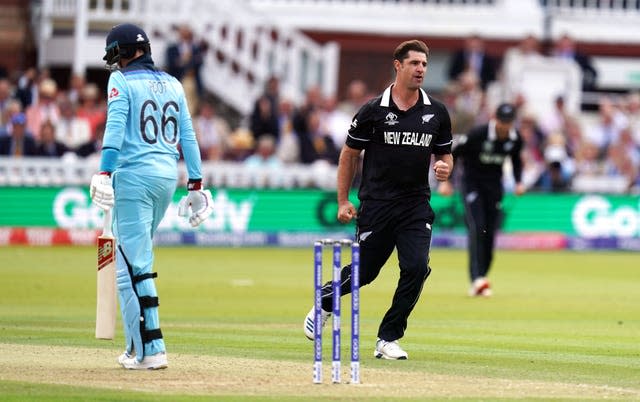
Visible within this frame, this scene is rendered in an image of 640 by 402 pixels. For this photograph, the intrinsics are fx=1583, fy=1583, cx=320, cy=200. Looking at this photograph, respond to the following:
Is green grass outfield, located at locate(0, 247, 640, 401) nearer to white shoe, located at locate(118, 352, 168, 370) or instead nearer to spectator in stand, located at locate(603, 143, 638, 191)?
white shoe, located at locate(118, 352, 168, 370)

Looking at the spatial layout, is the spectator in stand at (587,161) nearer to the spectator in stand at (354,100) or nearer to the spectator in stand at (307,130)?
the spectator in stand at (354,100)

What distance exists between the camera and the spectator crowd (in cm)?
2597

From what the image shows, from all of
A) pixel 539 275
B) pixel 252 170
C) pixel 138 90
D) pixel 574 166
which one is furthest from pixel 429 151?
pixel 574 166

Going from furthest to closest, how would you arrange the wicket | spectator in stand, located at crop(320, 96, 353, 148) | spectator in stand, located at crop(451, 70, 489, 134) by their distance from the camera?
spectator in stand, located at crop(320, 96, 353, 148), spectator in stand, located at crop(451, 70, 489, 134), the wicket

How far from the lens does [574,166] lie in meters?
29.1

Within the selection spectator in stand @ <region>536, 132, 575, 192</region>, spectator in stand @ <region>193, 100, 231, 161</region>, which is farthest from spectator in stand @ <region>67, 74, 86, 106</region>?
spectator in stand @ <region>536, 132, 575, 192</region>

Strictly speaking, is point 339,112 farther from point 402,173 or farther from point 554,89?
point 402,173

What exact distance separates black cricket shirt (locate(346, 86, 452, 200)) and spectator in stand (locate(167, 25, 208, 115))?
55.1 ft

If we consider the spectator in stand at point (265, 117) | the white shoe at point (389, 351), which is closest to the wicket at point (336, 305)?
the white shoe at point (389, 351)

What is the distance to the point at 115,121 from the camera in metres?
10.2

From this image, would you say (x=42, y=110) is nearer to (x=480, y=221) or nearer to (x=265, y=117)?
(x=265, y=117)

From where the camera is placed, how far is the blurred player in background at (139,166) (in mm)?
10312

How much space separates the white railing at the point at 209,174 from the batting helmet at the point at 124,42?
1444 cm

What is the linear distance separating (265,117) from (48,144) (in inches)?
172
